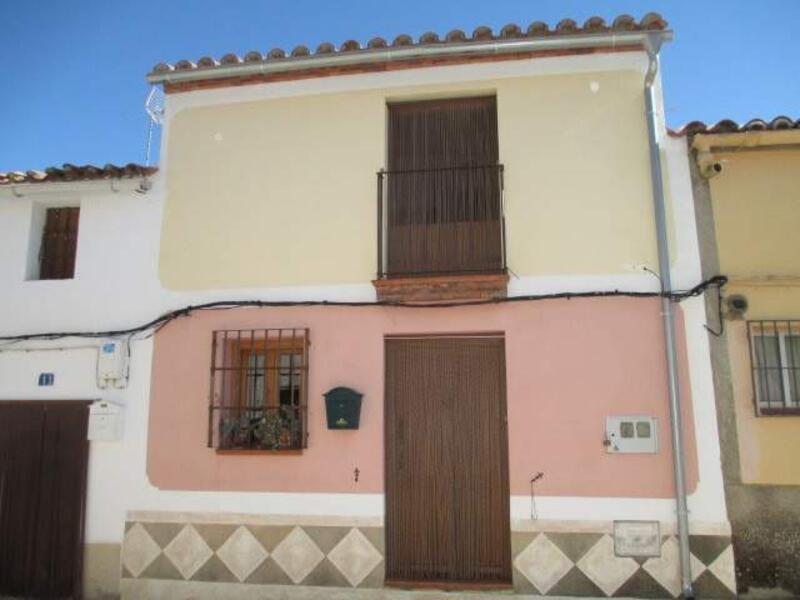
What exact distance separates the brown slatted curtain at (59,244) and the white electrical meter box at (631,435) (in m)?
5.94

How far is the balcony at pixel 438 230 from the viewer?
614cm

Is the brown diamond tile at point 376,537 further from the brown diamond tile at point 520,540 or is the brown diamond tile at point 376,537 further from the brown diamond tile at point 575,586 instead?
the brown diamond tile at point 575,586

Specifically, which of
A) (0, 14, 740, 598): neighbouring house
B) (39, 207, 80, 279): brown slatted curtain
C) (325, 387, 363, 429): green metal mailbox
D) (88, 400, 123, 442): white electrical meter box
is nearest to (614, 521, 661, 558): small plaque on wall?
(0, 14, 740, 598): neighbouring house

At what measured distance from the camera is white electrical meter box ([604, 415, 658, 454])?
569 centimetres

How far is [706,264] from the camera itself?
590 cm

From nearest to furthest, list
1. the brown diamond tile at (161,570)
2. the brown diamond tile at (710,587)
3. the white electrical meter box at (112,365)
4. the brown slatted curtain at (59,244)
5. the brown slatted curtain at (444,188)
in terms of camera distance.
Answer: the brown diamond tile at (710,587), the brown diamond tile at (161,570), the brown slatted curtain at (444,188), the white electrical meter box at (112,365), the brown slatted curtain at (59,244)

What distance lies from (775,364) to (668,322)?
1.05 metres

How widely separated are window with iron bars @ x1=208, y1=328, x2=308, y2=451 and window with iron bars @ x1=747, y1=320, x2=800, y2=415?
13.7ft

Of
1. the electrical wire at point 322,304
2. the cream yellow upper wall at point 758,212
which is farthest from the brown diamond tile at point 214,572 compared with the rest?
the cream yellow upper wall at point 758,212

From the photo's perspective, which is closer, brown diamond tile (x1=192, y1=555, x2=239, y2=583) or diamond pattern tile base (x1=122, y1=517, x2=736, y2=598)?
diamond pattern tile base (x1=122, y1=517, x2=736, y2=598)

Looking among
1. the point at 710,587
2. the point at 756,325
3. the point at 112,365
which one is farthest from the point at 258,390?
the point at 756,325

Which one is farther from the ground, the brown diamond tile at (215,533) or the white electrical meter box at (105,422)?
the white electrical meter box at (105,422)

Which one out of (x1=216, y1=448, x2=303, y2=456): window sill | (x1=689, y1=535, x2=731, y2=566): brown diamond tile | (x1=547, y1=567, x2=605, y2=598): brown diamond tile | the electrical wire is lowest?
(x1=547, y1=567, x2=605, y2=598): brown diamond tile

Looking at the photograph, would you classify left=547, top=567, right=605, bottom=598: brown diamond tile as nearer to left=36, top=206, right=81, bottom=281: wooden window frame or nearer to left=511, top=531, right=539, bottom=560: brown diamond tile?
left=511, top=531, right=539, bottom=560: brown diamond tile
